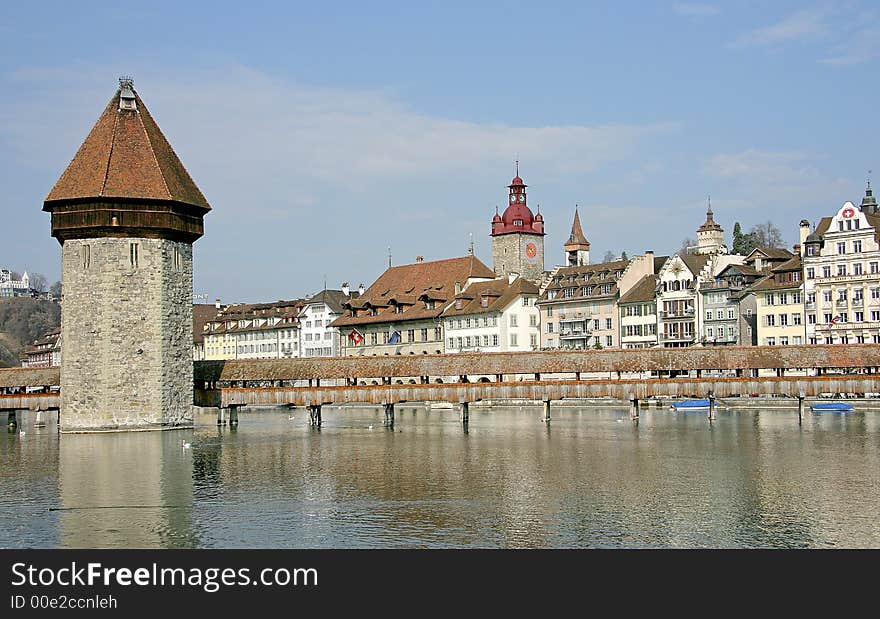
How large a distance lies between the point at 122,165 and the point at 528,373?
1708 cm

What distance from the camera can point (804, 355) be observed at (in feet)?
135

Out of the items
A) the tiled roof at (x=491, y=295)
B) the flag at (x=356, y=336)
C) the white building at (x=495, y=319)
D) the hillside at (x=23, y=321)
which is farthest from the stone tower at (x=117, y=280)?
the hillside at (x=23, y=321)

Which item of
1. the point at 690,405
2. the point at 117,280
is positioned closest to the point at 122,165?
the point at 117,280

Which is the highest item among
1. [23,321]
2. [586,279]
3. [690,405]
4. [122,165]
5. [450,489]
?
[122,165]

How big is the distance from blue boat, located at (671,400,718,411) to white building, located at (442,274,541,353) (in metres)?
15.1

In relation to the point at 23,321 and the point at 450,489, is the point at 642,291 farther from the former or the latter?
the point at 23,321

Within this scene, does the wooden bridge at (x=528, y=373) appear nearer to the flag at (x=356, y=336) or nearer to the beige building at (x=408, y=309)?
the beige building at (x=408, y=309)

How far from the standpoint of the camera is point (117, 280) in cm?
3706

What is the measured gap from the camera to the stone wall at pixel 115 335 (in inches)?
1451

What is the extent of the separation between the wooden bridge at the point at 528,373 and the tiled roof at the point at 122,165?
8284 mm
